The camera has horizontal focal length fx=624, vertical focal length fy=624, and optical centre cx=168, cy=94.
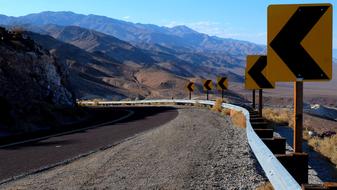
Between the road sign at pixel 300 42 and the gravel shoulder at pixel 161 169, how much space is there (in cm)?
271

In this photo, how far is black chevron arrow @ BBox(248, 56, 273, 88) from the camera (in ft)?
52.2

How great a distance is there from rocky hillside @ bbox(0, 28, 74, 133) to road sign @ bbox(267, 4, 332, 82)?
18.4m

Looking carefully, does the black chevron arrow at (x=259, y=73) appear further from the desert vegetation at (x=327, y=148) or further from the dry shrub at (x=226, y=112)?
the dry shrub at (x=226, y=112)

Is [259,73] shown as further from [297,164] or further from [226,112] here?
[226,112]

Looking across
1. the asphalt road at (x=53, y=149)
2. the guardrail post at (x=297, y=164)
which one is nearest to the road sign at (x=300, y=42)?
the guardrail post at (x=297, y=164)

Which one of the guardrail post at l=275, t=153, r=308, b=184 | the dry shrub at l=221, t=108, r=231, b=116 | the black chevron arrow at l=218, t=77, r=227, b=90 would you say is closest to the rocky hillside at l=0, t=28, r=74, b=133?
the dry shrub at l=221, t=108, r=231, b=116

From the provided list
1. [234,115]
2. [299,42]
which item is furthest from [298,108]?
[234,115]

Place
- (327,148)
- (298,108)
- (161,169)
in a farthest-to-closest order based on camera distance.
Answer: (327,148), (161,169), (298,108)

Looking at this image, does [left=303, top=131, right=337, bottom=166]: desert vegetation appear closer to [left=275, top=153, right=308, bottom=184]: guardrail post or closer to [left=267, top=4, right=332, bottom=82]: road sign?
[left=275, top=153, right=308, bottom=184]: guardrail post

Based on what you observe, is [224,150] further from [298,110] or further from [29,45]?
[29,45]

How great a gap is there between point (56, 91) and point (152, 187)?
88.0ft

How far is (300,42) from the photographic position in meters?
7.27

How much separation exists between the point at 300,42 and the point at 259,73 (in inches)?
347

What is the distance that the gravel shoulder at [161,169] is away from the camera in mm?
9898
